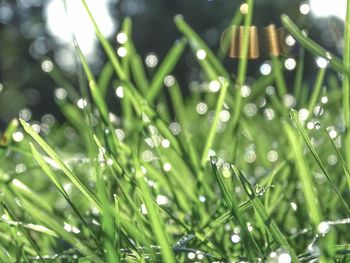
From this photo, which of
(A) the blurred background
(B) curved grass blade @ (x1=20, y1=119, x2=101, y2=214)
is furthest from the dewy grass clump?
(A) the blurred background

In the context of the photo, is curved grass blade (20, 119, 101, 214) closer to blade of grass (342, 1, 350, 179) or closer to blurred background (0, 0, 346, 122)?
blade of grass (342, 1, 350, 179)

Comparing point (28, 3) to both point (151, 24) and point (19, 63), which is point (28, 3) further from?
point (151, 24)

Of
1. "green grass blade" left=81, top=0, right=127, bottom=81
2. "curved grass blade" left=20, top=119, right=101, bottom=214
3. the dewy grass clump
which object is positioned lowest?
the dewy grass clump

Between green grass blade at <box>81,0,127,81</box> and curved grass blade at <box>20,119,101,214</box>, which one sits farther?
green grass blade at <box>81,0,127,81</box>

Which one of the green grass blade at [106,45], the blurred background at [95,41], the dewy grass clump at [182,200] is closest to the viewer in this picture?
the dewy grass clump at [182,200]

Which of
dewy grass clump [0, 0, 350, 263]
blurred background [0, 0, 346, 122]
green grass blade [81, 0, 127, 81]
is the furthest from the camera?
blurred background [0, 0, 346, 122]

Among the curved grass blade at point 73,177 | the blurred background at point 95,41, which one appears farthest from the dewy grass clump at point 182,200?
the blurred background at point 95,41

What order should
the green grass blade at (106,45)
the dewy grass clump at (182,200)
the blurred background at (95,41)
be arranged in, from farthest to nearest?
the blurred background at (95,41) < the green grass blade at (106,45) < the dewy grass clump at (182,200)

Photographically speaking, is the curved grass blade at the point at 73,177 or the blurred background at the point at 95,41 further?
the blurred background at the point at 95,41

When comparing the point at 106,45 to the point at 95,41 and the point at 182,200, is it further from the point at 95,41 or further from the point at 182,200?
the point at 95,41

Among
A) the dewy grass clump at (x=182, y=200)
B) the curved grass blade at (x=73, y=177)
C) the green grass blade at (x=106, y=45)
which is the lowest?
the dewy grass clump at (x=182, y=200)

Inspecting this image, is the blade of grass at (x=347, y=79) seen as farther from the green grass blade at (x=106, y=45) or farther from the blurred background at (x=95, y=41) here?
the blurred background at (x=95, y=41)
